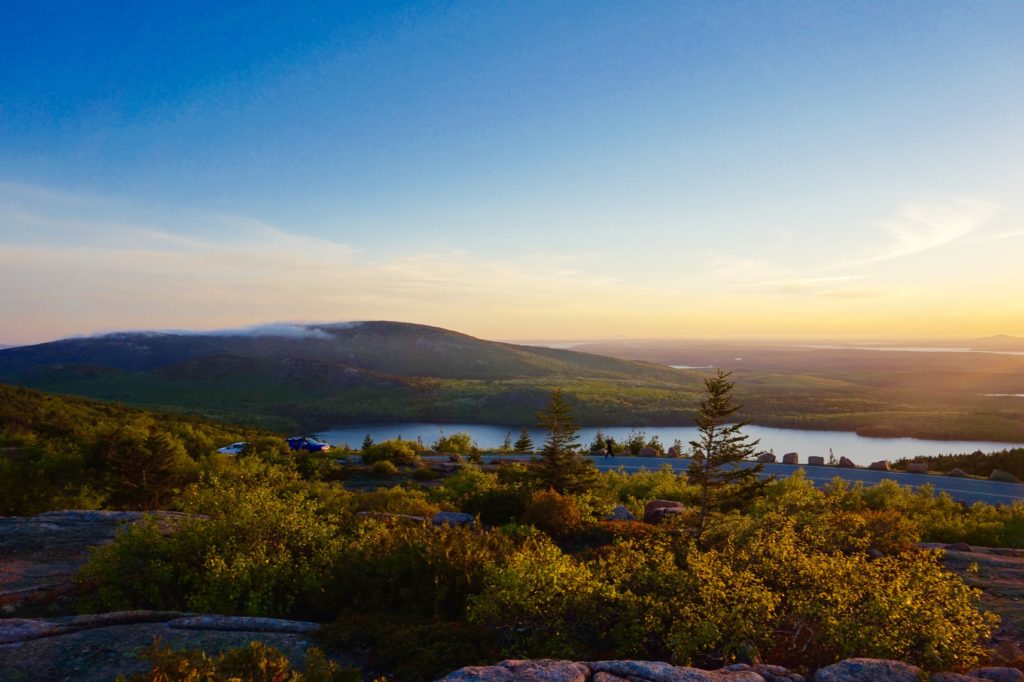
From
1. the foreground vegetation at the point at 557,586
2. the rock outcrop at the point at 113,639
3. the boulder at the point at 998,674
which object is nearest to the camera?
the boulder at the point at 998,674

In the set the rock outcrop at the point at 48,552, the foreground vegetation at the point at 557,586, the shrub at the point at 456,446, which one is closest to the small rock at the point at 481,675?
the foreground vegetation at the point at 557,586

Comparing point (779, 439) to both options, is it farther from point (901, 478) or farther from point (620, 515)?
point (620, 515)

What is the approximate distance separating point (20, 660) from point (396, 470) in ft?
75.7

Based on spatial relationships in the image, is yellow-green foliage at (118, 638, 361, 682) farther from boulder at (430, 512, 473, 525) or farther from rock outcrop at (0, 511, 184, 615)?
boulder at (430, 512, 473, 525)

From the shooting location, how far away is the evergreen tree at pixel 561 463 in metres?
17.8

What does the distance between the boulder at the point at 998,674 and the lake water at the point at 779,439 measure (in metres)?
48.5

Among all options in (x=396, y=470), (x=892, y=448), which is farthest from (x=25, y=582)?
(x=892, y=448)

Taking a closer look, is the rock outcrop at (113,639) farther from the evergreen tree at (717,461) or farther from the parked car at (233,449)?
the parked car at (233,449)

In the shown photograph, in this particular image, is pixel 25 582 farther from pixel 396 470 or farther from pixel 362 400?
pixel 362 400

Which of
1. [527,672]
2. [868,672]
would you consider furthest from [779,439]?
[527,672]

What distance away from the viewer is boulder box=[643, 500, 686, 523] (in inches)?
627

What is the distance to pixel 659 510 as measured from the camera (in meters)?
16.4

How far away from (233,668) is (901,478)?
113 feet

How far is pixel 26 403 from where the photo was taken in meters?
36.2
